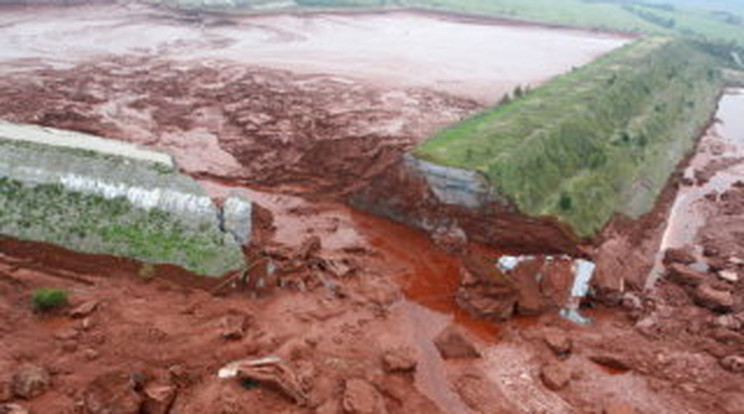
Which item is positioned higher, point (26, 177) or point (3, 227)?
point (26, 177)

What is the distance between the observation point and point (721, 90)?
4472cm

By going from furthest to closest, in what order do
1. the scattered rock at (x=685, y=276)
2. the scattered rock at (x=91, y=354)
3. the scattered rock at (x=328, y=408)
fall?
the scattered rock at (x=685, y=276)
the scattered rock at (x=91, y=354)
the scattered rock at (x=328, y=408)

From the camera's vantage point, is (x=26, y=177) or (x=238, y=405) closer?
(x=238, y=405)

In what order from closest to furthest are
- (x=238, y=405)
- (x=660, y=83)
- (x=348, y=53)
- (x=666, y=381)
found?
(x=238, y=405) < (x=666, y=381) < (x=660, y=83) < (x=348, y=53)

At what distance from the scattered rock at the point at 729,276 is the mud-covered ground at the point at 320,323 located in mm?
560

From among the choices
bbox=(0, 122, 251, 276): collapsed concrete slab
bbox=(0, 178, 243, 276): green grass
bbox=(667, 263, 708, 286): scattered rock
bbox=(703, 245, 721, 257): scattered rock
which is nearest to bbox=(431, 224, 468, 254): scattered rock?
bbox=(0, 122, 251, 276): collapsed concrete slab

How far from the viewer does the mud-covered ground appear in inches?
474

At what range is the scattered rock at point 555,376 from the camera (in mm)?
13367

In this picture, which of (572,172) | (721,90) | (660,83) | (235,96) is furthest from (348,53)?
(721,90)

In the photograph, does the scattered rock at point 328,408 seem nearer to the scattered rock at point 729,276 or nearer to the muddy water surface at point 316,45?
the scattered rock at point 729,276

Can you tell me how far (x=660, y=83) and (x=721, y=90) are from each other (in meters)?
12.3

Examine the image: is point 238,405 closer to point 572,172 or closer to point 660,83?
point 572,172

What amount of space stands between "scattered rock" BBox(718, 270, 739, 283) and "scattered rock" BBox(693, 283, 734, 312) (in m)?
0.97

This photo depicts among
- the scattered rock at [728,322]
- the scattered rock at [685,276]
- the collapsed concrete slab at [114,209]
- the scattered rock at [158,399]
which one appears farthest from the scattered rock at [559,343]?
the scattered rock at [158,399]
